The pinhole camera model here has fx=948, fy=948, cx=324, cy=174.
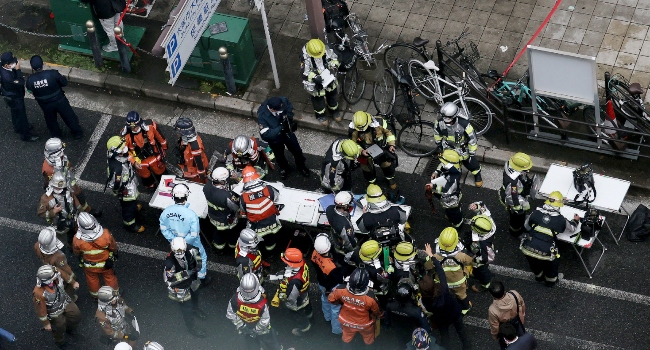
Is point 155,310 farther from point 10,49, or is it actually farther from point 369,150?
point 10,49

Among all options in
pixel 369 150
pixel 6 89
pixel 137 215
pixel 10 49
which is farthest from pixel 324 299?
pixel 10 49

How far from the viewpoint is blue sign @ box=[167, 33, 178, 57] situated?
49.3 feet

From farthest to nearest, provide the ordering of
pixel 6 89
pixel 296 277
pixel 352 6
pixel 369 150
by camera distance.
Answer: pixel 352 6
pixel 6 89
pixel 369 150
pixel 296 277

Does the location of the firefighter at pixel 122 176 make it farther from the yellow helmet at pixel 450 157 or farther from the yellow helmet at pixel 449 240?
the yellow helmet at pixel 449 240

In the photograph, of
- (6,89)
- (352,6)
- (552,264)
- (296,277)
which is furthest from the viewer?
(352,6)

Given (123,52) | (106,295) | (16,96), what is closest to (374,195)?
(106,295)

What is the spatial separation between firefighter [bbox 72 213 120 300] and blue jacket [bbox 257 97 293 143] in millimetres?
2948

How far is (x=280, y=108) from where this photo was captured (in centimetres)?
1472

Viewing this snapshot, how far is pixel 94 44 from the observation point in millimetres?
17234

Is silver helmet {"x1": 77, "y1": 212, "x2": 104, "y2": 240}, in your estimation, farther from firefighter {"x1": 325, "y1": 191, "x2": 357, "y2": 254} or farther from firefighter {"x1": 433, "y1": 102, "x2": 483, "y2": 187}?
firefighter {"x1": 433, "y1": 102, "x2": 483, "y2": 187}

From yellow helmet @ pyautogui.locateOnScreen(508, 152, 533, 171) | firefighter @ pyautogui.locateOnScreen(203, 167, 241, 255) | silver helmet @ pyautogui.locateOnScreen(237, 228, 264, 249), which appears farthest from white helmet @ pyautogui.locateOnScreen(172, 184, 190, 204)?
yellow helmet @ pyautogui.locateOnScreen(508, 152, 533, 171)

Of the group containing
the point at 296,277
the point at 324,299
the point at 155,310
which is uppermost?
the point at 296,277

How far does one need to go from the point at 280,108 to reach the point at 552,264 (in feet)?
15.5

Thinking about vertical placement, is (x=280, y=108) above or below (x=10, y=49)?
above
